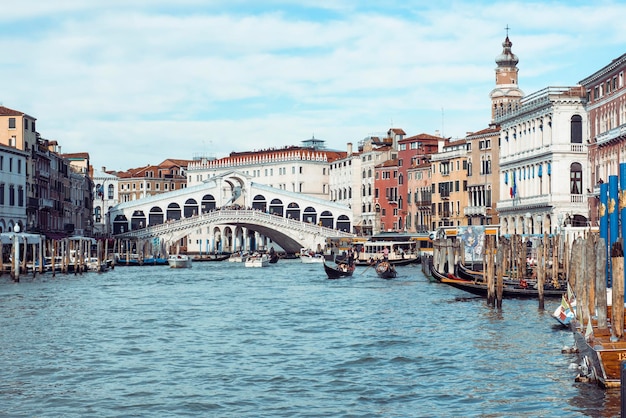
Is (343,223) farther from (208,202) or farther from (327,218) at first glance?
(208,202)

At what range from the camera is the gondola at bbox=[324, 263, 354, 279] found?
3984 centimetres

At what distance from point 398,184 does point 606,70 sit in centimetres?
3050

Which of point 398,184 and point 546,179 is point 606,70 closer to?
point 546,179

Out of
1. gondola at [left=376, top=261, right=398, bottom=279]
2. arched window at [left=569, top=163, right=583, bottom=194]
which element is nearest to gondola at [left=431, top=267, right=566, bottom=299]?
gondola at [left=376, top=261, right=398, bottom=279]

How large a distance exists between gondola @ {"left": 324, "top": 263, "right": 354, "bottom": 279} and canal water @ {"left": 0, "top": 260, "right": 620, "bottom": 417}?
35.9ft

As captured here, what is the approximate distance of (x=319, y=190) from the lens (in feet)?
262

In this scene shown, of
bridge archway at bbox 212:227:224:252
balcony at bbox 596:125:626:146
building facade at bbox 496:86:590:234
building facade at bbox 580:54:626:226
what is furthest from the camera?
bridge archway at bbox 212:227:224:252

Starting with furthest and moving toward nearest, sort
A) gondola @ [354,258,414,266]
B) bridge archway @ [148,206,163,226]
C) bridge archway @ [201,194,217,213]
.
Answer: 1. bridge archway @ [201,194,217,213]
2. bridge archway @ [148,206,163,226]
3. gondola @ [354,258,414,266]

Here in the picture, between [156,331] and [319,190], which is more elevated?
[319,190]

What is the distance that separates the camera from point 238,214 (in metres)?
59.5

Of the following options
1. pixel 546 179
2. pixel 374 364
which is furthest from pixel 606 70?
pixel 374 364

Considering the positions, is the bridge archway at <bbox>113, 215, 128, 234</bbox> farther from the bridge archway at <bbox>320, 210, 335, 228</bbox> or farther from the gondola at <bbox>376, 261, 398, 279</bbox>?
the gondola at <bbox>376, 261, 398, 279</bbox>

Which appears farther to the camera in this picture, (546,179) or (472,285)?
(546,179)

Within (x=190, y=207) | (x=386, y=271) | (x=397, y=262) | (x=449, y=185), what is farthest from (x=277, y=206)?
(x=386, y=271)
